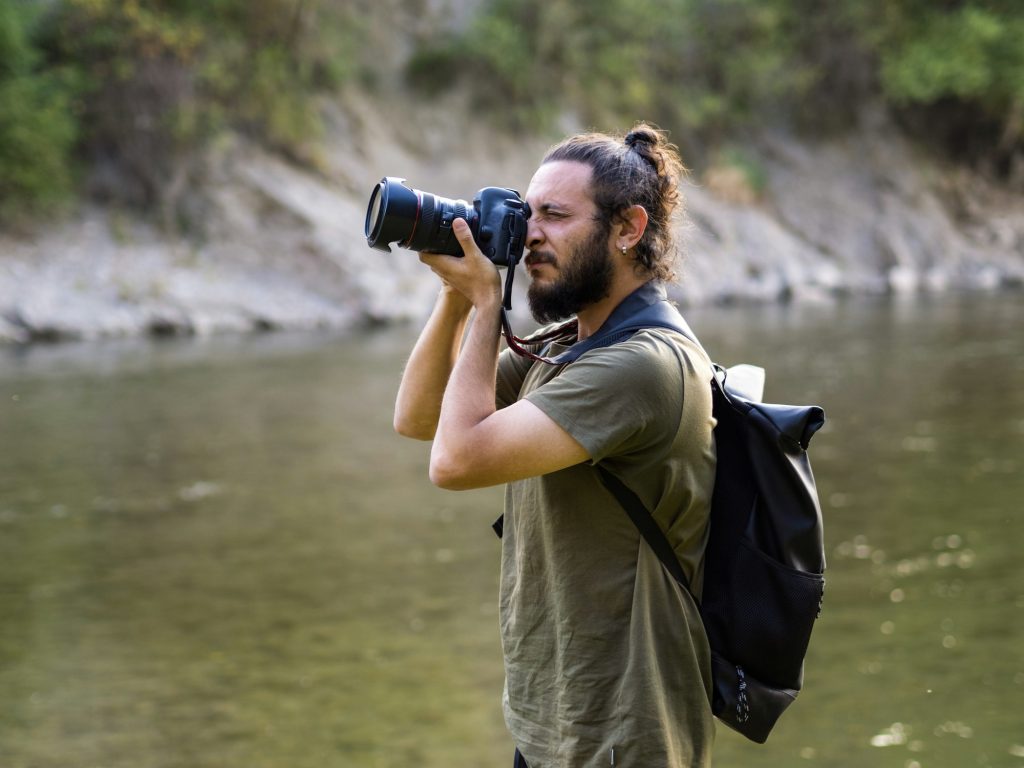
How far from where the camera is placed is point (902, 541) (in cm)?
641

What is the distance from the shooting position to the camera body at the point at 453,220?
235cm

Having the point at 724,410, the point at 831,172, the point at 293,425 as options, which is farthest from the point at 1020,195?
the point at 724,410

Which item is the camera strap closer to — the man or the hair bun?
the man

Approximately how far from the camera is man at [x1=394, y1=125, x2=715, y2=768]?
2125 mm

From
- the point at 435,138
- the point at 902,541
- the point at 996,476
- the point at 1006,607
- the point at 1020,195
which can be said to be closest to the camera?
the point at 1006,607

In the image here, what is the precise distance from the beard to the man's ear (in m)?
0.02

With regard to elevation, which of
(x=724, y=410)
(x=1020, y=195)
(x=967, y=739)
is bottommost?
(x=1020, y=195)

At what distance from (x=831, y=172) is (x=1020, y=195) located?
6570mm

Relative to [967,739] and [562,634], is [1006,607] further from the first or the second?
[562,634]

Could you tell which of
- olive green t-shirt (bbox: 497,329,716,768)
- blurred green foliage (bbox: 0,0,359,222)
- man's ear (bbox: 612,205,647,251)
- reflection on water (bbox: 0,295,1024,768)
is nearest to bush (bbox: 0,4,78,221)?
blurred green foliage (bbox: 0,0,359,222)

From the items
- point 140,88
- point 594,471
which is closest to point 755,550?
point 594,471

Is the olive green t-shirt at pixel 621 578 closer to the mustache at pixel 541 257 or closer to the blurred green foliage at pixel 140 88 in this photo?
the mustache at pixel 541 257

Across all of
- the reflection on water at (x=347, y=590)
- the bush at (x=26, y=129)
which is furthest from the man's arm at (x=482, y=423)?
the bush at (x=26, y=129)

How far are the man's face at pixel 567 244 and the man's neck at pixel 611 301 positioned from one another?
17 millimetres
